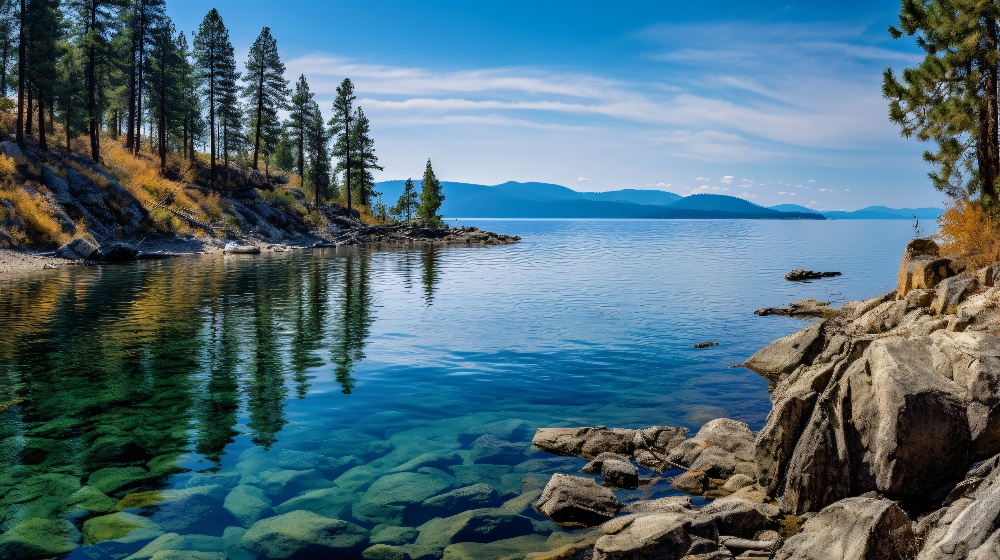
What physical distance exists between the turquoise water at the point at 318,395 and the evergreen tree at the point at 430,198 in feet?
256

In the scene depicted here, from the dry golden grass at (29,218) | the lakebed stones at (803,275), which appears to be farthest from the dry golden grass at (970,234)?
the dry golden grass at (29,218)

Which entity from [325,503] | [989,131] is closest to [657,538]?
[325,503]

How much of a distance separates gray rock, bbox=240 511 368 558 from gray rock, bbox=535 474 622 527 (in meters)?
3.04

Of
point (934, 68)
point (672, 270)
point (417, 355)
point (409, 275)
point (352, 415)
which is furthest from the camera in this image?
point (672, 270)

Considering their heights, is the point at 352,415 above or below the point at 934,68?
below

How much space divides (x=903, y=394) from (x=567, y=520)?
5603 millimetres

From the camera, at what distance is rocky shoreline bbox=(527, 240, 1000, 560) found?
7.68 m

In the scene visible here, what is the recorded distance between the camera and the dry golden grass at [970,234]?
24.4 meters

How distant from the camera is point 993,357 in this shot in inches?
406

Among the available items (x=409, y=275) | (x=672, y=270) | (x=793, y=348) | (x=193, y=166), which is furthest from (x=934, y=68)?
(x=193, y=166)

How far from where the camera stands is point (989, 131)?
26.7m

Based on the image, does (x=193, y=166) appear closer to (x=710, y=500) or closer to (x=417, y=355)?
(x=417, y=355)

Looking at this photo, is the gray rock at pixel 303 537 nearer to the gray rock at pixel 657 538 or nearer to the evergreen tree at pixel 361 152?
the gray rock at pixel 657 538

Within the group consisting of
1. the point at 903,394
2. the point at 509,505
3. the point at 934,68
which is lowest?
the point at 509,505
